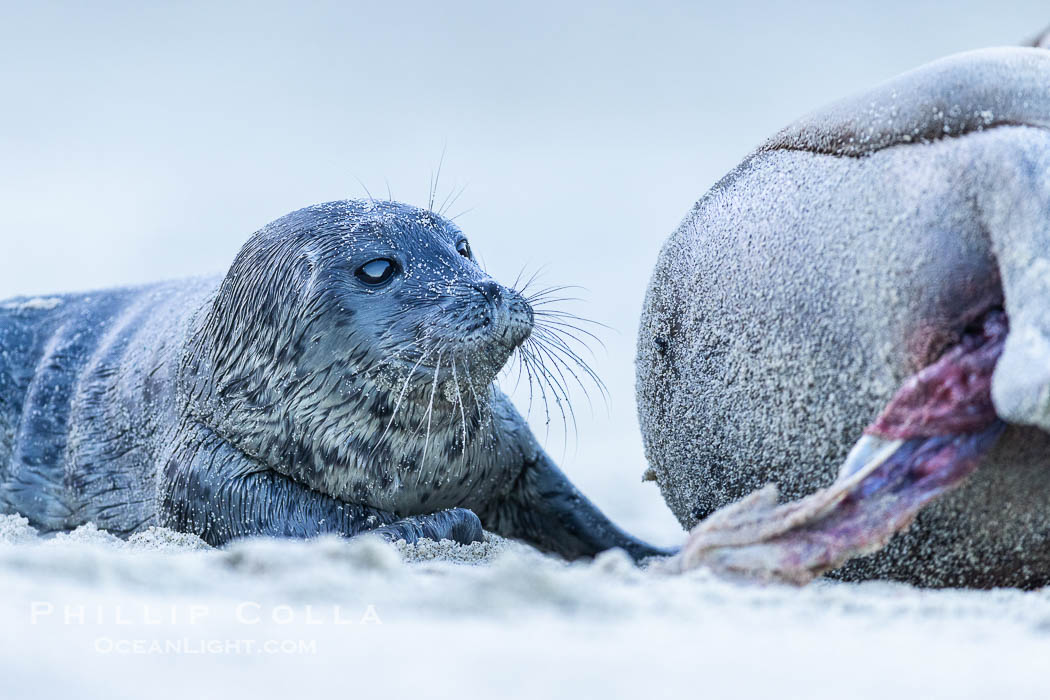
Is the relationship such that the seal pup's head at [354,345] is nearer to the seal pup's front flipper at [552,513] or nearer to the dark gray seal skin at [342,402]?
the dark gray seal skin at [342,402]

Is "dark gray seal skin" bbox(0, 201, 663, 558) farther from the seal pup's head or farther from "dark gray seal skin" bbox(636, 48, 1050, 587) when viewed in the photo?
"dark gray seal skin" bbox(636, 48, 1050, 587)

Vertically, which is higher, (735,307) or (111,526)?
(735,307)

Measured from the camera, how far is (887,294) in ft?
6.73

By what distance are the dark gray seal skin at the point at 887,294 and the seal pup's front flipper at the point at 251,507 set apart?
25.2 inches

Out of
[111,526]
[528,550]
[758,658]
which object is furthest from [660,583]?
[111,526]

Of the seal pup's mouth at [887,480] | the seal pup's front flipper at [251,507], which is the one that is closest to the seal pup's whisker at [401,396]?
the seal pup's front flipper at [251,507]

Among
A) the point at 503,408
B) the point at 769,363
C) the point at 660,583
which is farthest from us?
the point at 503,408

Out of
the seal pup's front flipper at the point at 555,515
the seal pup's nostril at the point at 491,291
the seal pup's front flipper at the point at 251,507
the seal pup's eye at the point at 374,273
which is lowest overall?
the seal pup's front flipper at the point at 555,515

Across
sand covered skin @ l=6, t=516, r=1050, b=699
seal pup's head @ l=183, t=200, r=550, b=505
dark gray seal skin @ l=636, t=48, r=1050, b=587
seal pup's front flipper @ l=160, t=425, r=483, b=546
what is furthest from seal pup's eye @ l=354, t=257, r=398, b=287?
sand covered skin @ l=6, t=516, r=1050, b=699

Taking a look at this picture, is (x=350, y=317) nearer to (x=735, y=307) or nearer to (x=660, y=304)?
(x=660, y=304)

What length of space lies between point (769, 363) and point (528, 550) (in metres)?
1.09

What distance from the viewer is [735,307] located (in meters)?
2.27

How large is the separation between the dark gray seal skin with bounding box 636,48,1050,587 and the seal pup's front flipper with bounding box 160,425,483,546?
64cm

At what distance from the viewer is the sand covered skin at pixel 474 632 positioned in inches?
52.3
